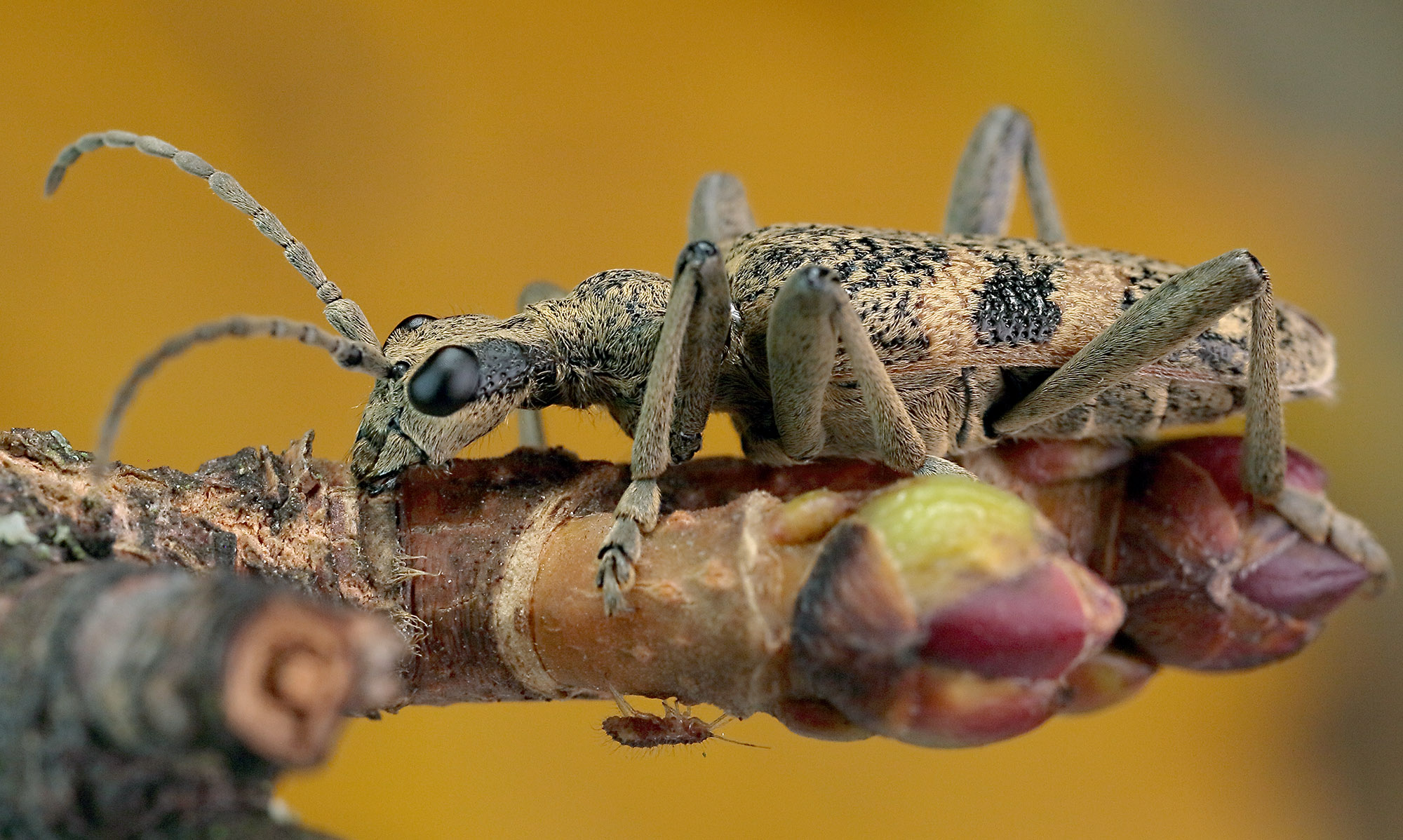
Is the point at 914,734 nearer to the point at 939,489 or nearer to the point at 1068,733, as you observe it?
the point at 939,489

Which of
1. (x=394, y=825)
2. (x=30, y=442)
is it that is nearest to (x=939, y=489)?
(x=30, y=442)

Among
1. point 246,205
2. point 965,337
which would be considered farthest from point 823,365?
point 246,205

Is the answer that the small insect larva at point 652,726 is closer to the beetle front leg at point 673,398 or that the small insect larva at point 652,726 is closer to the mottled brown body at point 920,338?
the beetle front leg at point 673,398

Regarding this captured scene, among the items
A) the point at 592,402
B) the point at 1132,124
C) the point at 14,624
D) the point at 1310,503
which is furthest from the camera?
the point at 1132,124

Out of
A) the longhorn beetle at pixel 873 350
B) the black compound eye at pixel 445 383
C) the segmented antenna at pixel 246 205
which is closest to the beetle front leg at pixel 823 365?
the longhorn beetle at pixel 873 350

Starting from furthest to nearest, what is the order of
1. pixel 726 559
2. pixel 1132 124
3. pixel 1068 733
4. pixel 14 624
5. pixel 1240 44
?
1. pixel 1240 44
2. pixel 1132 124
3. pixel 1068 733
4. pixel 726 559
5. pixel 14 624

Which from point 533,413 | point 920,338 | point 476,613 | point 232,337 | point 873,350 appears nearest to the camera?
point 232,337

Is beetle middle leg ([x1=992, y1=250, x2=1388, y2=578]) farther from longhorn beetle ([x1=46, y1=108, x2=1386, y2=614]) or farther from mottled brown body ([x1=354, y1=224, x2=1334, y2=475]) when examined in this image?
mottled brown body ([x1=354, y1=224, x2=1334, y2=475])

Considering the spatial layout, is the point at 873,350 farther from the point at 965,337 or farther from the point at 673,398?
the point at 965,337
